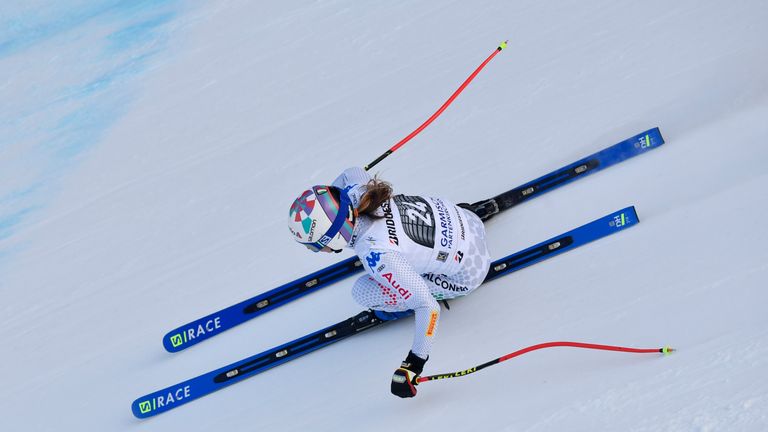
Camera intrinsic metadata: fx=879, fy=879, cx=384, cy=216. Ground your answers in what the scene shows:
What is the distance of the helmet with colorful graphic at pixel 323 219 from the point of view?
13.8ft

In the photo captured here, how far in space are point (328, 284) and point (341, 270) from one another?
0.12 m

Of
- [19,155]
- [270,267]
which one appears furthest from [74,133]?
[270,267]

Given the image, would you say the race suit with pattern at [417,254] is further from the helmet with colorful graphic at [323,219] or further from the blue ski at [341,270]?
the blue ski at [341,270]

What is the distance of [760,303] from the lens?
13.4 feet

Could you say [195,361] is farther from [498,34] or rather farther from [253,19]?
[253,19]

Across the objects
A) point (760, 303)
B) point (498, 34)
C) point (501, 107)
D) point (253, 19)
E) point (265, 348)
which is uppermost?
point (253, 19)

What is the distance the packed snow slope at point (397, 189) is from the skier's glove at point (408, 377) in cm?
23

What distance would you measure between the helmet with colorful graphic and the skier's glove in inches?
26.0

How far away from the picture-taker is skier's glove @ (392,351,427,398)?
13.9ft

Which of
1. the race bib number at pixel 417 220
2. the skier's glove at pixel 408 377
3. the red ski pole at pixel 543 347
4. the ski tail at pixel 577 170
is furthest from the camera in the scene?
the ski tail at pixel 577 170

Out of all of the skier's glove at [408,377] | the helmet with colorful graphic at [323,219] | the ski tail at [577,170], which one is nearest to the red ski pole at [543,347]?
the skier's glove at [408,377]

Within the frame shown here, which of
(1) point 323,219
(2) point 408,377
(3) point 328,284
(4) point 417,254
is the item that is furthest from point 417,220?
(3) point 328,284

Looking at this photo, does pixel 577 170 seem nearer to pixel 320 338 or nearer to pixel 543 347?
pixel 543 347

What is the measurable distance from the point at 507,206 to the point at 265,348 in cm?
173
